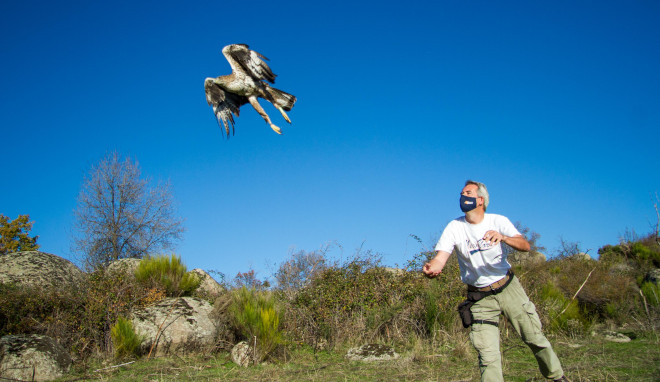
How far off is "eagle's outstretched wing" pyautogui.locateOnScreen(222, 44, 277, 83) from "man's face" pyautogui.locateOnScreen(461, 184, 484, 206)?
3.81 m

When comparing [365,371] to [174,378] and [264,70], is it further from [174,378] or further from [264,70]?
[264,70]

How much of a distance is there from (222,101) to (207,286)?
229 inches

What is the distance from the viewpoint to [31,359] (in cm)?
722

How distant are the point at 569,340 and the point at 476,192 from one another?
600 centimetres

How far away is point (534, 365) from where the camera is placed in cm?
670

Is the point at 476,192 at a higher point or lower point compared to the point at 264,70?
lower

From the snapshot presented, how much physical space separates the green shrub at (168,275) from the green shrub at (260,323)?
216cm

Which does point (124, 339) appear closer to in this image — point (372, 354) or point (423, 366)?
point (372, 354)

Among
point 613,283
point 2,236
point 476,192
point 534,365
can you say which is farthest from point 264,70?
point 2,236

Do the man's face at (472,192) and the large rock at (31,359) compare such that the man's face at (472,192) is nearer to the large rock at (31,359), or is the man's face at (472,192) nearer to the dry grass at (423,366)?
the dry grass at (423,366)

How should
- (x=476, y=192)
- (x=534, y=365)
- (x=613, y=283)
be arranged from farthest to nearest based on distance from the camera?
(x=613, y=283) → (x=534, y=365) → (x=476, y=192)

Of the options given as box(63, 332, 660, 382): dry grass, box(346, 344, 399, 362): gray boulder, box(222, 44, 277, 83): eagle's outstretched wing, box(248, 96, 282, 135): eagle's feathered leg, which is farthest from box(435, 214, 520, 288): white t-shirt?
box(222, 44, 277, 83): eagle's outstretched wing

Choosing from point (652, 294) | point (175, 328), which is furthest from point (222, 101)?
point (652, 294)

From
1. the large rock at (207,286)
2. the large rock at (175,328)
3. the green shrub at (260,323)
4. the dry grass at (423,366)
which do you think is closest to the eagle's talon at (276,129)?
the dry grass at (423,366)
